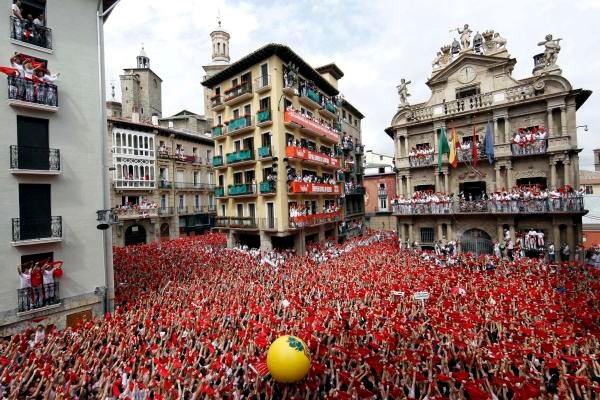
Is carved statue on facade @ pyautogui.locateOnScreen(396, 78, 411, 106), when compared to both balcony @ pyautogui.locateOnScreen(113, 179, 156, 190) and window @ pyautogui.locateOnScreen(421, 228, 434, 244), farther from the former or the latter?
balcony @ pyautogui.locateOnScreen(113, 179, 156, 190)

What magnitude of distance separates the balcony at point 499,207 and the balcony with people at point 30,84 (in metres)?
24.9

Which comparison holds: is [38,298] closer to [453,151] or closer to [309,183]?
[309,183]

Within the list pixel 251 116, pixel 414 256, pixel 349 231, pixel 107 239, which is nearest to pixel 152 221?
pixel 251 116

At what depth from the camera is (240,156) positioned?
87.1ft

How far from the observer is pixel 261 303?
1310cm

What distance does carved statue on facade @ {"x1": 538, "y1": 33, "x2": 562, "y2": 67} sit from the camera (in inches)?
826

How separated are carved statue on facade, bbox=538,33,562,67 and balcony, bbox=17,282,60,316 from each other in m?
32.5

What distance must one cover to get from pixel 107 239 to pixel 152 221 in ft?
68.4

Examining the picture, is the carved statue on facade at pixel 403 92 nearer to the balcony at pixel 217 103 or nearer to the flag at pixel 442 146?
the flag at pixel 442 146

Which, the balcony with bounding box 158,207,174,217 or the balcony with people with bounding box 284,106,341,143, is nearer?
the balcony with people with bounding box 284,106,341,143

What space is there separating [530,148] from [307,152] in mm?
16871

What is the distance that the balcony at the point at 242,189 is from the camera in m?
26.1

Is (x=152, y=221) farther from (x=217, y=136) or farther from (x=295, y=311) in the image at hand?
(x=295, y=311)

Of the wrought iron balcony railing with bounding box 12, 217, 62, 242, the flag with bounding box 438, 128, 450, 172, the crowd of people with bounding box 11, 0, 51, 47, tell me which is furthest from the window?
the crowd of people with bounding box 11, 0, 51, 47
